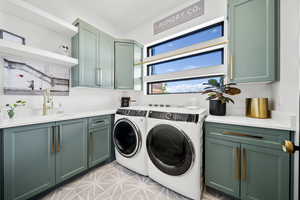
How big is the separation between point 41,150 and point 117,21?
9.26 feet

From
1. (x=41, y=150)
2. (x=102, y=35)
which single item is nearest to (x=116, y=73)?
(x=102, y=35)

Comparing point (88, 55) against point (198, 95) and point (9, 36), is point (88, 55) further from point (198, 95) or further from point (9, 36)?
point (198, 95)

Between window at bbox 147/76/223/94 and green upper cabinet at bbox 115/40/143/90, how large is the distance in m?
0.43

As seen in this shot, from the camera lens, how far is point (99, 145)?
1820mm

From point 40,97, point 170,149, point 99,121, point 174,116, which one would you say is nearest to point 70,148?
point 99,121

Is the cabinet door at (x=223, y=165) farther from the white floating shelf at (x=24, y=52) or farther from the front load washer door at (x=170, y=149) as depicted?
the white floating shelf at (x=24, y=52)

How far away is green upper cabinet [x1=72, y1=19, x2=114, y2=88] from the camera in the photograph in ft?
6.13

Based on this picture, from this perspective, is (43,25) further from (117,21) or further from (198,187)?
(198,187)

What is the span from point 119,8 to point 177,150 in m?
2.75

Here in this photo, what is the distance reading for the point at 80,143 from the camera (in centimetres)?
159

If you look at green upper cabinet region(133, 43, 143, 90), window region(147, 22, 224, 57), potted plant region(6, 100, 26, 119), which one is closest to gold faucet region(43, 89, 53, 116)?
potted plant region(6, 100, 26, 119)

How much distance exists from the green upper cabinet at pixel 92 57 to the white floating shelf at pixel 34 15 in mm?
166

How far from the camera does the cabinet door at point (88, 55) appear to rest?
187 centimetres

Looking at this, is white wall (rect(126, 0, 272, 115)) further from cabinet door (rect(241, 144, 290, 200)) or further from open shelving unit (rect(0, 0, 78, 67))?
open shelving unit (rect(0, 0, 78, 67))
